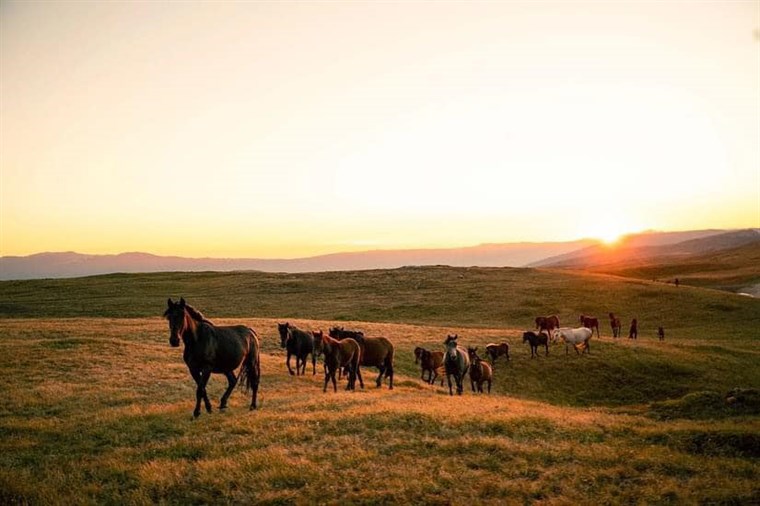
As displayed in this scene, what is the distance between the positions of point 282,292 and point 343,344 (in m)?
58.2

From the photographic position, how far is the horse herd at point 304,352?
52.2 ft

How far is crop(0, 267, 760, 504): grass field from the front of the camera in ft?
36.2

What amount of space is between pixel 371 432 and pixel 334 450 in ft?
5.68

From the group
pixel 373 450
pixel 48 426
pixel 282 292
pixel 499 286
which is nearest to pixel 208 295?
pixel 282 292

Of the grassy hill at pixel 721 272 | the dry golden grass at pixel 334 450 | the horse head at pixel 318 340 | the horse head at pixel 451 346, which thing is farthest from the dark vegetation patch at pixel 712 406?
the grassy hill at pixel 721 272

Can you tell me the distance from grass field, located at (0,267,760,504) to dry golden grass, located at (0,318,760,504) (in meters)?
0.05

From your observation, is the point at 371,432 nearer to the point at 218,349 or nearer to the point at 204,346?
the point at 218,349

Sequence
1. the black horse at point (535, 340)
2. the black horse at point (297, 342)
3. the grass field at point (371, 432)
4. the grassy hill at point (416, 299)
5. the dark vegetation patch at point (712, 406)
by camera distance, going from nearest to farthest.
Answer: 1. the grass field at point (371, 432)
2. the dark vegetation patch at point (712, 406)
3. the black horse at point (297, 342)
4. the black horse at point (535, 340)
5. the grassy hill at point (416, 299)

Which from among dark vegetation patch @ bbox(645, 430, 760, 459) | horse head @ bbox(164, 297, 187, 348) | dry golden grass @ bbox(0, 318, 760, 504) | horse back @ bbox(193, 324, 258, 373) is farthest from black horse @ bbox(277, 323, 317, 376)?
dark vegetation patch @ bbox(645, 430, 760, 459)

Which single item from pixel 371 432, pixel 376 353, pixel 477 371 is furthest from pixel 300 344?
pixel 371 432

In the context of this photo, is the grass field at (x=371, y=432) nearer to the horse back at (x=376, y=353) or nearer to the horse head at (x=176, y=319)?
the horse back at (x=376, y=353)

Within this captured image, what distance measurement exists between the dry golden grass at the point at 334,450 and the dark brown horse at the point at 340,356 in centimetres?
113

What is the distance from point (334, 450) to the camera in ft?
42.6

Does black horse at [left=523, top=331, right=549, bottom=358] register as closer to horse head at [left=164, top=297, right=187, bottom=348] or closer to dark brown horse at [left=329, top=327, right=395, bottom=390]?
dark brown horse at [left=329, top=327, right=395, bottom=390]
